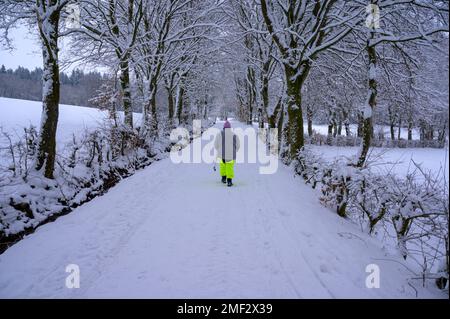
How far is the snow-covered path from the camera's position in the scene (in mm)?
3256

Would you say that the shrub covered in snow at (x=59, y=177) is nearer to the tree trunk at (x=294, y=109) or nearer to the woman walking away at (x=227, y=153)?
the woman walking away at (x=227, y=153)

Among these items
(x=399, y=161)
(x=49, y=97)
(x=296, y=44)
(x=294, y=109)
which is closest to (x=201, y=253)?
(x=49, y=97)

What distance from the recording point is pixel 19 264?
3.78 metres

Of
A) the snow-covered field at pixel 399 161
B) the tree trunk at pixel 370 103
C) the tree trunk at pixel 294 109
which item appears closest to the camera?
the snow-covered field at pixel 399 161

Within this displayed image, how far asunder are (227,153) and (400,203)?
504 cm

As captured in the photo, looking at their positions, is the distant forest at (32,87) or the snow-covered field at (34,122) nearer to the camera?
the snow-covered field at (34,122)

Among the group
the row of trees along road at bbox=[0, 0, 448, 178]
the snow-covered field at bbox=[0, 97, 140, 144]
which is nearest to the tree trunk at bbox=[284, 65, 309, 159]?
the row of trees along road at bbox=[0, 0, 448, 178]

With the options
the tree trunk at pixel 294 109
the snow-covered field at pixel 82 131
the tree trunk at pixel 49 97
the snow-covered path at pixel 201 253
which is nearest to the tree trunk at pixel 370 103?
the snow-covered field at pixel 82 131

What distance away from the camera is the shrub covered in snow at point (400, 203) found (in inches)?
134

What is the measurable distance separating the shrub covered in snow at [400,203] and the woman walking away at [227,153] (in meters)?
2.63

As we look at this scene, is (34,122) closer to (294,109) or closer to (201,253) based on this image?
(294,109)

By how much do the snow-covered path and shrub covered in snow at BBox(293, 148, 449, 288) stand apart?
0.44m

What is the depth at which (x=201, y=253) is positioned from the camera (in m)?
4.07

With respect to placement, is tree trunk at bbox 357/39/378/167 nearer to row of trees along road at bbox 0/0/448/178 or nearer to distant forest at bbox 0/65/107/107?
row of trees along road at bbox 0/0/448/178
